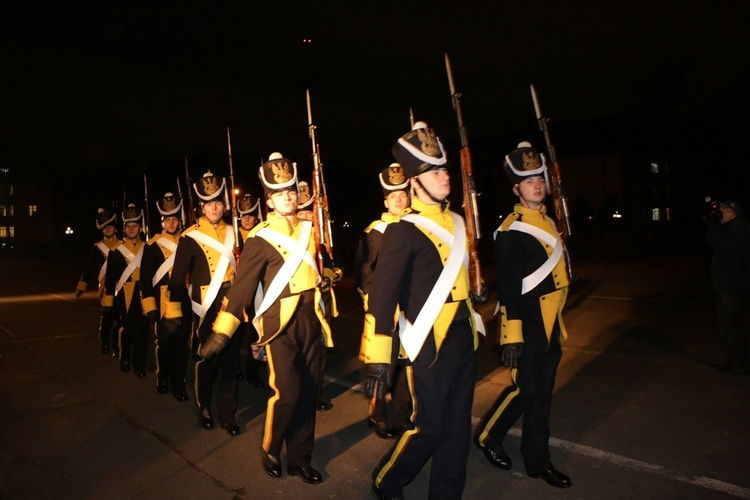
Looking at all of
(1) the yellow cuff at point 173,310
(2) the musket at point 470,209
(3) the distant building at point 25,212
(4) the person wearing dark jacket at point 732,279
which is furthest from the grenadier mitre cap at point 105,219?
(3) the distant building at point 25,212

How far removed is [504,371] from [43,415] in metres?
5.06

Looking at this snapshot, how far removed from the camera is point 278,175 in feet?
15.5

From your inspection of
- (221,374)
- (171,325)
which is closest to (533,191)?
(221,374)

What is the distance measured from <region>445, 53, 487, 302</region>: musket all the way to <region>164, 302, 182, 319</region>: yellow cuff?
→ 10.6 ft

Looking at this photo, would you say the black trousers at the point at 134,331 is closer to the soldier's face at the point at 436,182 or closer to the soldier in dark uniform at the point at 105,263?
the soldier in dark uniform at the point at 105,263

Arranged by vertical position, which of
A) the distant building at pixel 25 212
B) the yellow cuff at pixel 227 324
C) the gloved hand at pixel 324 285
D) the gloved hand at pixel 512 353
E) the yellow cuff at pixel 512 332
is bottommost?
the gloved hand at pixel 512 353

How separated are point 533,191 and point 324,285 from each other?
5.69 ft

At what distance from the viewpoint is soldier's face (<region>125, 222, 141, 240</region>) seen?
888 centimetres

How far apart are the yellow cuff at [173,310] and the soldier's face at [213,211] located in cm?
96

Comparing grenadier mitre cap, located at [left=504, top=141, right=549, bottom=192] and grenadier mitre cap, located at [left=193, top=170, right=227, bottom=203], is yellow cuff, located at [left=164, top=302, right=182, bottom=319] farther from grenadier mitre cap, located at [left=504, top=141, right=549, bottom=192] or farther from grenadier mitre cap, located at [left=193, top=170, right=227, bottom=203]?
grenadier mitre cap, located at [left=504, top=141, right=549, bottom=192]

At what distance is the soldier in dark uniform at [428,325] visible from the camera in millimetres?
3645

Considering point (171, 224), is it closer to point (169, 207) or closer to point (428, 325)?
point (169, 207)

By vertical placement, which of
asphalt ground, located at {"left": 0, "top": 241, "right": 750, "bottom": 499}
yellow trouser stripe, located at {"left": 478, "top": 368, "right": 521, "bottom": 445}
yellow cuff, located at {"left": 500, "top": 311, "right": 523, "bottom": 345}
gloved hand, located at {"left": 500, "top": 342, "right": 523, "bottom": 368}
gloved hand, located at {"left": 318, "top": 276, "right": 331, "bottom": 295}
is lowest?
asphalt ground, located at {"left": 0, "top": 241, "right": 750, "bottom": 499}

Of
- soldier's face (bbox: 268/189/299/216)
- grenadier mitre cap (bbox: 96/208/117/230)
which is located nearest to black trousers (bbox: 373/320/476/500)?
soldier's face (bbox: 268/189/299/216)
